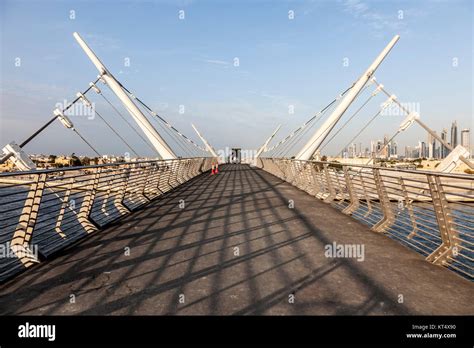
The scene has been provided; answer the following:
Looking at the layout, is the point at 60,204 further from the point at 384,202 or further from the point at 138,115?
the point at 138,115

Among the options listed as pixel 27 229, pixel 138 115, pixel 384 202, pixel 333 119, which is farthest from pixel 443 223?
pixel 138 115

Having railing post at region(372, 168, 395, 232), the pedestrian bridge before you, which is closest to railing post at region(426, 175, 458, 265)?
the pedestrian bridge

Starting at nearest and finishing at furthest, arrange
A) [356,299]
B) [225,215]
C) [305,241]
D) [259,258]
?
1. [356,299]
2. [259,258]
3. [305,241]
4. [225,215]

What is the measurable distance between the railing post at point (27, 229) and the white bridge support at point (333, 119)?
1803cm

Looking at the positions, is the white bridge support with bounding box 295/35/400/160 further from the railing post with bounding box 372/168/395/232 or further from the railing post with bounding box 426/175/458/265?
the railing post with bounding box 426/175/458/265

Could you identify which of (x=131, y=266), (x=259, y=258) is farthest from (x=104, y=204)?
(x=259, y=258)

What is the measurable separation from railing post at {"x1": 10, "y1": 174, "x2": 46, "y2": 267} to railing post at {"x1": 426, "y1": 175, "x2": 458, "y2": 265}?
6079 millimetres

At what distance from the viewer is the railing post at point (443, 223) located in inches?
191

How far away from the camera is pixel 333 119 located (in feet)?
70.6

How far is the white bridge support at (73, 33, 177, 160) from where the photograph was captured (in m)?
22.3

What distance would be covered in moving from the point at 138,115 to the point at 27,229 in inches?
704

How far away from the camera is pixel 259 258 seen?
5.28 metres

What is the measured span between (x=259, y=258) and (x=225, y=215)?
4.08 metres
